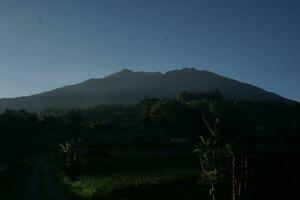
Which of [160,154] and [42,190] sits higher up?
[160,154]

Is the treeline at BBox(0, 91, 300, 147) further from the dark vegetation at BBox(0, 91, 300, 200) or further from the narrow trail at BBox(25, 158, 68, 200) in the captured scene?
the narrow trail at BBox(25, 158, 68, 200)

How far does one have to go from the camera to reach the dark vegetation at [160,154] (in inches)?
1428

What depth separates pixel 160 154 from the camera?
105 metres

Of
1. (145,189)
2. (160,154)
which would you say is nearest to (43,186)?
(145,189)

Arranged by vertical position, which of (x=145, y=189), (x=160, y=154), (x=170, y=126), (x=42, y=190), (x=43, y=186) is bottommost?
(x=43, y=186)

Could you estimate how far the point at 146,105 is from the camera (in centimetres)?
19750

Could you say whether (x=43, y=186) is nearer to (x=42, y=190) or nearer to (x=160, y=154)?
(x=42, y=190)

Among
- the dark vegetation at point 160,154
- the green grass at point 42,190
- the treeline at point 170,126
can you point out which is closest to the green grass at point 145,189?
the dark vegetation at point 160,154

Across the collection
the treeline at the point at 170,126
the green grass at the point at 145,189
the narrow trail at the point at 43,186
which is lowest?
the narrow trail at the point at 43,186

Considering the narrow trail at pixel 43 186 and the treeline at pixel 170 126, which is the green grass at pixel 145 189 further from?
the treeline at pixel 170 126

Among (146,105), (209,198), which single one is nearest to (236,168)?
(209,198)

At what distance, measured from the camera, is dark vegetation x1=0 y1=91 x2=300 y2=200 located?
36281 millimetres

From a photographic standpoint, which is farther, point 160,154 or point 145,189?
point 160,154

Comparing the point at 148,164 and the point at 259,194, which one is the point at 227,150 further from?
the point at 148,164
